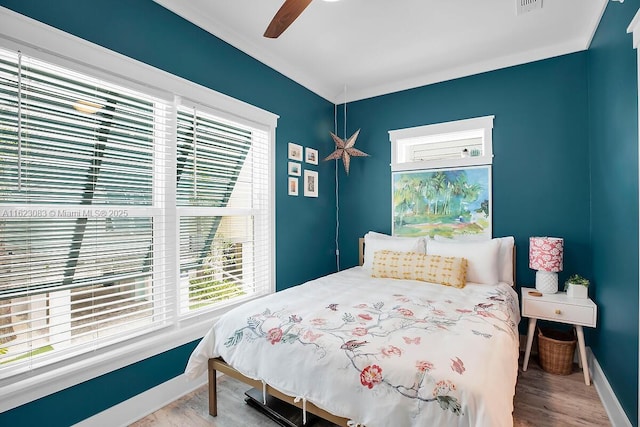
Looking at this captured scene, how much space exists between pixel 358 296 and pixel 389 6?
213 cm

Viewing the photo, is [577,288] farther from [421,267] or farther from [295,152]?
[295,152]

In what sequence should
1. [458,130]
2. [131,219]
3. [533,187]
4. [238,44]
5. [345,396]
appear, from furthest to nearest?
[458,130] → [533,187] → [238,44] → [131,219] → [345,396]

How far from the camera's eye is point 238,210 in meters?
2.89

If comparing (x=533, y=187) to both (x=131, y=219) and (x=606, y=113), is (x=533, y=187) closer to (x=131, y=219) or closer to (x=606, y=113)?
(x=606, y=113)

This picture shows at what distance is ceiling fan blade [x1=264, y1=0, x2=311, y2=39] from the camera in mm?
1716

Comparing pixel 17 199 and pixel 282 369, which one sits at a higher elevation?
pixel 17 199

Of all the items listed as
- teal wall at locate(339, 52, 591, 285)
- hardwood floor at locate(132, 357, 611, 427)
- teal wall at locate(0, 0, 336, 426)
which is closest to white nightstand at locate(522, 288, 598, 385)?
hardwood floor at locate(132, 357, 611, 427)

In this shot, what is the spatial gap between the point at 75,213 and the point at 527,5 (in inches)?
126

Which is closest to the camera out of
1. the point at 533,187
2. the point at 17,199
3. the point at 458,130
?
the point at 17,199

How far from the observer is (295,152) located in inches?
139

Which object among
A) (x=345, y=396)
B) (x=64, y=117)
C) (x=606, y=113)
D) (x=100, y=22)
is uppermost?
Answer: (x=100, y=22)

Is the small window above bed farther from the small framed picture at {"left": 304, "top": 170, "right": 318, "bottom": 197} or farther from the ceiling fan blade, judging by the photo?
the ceiling fan blade

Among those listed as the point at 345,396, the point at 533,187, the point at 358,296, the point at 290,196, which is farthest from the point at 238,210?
the point at 533,187

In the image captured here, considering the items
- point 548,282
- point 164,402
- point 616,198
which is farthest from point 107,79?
point 548,282
